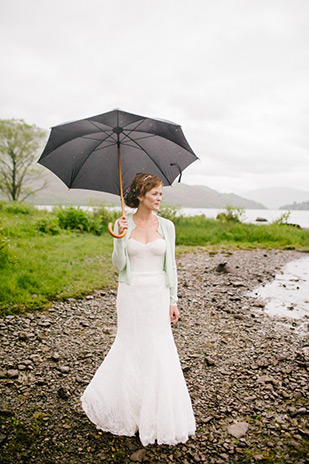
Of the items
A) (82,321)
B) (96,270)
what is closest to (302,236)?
(96,270)

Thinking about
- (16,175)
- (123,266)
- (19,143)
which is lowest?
(123,266)

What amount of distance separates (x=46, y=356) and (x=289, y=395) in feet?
11.8

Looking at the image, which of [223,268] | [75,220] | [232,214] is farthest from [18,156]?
[223,268]

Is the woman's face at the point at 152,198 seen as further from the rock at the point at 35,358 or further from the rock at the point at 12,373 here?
the rock at the point at 35,358

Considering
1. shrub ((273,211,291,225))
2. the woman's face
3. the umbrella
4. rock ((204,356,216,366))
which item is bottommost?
rock ((204,356,216,366))

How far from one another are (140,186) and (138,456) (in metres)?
2.70

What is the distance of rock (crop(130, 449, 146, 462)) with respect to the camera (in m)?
3.19

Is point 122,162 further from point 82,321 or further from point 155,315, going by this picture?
point 82,321

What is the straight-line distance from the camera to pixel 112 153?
4.04m

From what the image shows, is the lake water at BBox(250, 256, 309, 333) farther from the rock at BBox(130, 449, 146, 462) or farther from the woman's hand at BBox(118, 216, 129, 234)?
the woman's hand at BBox(118, 216, 129, 234)

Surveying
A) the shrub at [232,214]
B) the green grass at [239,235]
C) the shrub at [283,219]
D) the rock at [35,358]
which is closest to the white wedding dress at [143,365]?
the rock at [35,358]

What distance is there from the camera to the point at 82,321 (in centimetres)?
659

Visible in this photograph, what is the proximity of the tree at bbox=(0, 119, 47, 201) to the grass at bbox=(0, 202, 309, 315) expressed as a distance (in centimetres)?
1801

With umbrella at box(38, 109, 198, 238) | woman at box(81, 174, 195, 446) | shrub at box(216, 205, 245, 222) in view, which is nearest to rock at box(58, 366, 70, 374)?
woman at box(81, 174, 195, 446)
